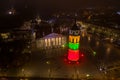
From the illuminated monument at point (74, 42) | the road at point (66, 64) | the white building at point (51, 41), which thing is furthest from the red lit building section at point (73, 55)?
the white building at point (51, 41)

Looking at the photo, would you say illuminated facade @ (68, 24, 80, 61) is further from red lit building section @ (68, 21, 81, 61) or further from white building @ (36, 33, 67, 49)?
white building @ (36, 33, 67, 49)

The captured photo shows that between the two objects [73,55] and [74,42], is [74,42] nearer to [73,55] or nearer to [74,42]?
[74,42]

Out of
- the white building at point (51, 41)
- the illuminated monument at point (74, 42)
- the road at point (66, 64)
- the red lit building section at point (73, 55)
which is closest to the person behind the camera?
the road at point (66, 64)

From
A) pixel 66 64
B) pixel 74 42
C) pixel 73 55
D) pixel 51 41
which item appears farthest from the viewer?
pixel 51 41

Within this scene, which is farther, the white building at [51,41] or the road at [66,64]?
the white building at [51,41]

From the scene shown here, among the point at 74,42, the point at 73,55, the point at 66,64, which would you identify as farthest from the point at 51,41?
the point at 66,64

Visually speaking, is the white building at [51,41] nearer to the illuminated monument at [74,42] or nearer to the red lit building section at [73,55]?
the red lit building section at [73,55]

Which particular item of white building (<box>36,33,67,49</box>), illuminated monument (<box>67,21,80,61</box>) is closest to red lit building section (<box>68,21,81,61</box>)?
illuminated monument (<box>67,21,80,61</box>)

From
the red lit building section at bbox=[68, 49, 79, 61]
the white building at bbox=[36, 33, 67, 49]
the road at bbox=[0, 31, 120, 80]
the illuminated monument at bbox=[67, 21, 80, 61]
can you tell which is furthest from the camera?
the white building at bbox=[36, 33, 67, 49]
